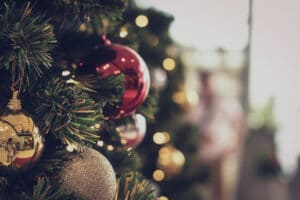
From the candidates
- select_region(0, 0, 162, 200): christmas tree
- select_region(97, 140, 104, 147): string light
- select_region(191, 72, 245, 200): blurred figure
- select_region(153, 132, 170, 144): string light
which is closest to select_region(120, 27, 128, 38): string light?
select_region(0, 0, 162, 200): christmas tree

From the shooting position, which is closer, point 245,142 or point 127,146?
point 127,146

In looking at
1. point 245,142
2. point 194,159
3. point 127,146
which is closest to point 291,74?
point 245,142

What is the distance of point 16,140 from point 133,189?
199 mm

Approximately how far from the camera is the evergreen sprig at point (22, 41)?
69 centimetres

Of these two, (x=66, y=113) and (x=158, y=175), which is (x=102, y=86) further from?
(x=158, y=175)

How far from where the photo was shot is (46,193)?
2.28ft

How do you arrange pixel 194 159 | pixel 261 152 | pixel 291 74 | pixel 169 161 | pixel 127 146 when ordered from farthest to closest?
pixel 261 152 → pixel 291 74 → pixel 194 159 → pixel 169 161 → pixel 127 146

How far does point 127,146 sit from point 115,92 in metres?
0.22

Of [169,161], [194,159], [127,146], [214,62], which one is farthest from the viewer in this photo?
[214,62]

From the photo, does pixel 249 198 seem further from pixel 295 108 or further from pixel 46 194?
pixel 46 194

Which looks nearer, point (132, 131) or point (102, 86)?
point (102, 86)

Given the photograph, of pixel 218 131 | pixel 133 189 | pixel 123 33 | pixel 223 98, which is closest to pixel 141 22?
pixel 123 33

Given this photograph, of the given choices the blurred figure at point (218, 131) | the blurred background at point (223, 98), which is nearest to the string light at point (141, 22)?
the blurred background at point (223, 98)

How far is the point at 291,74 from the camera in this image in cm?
376
